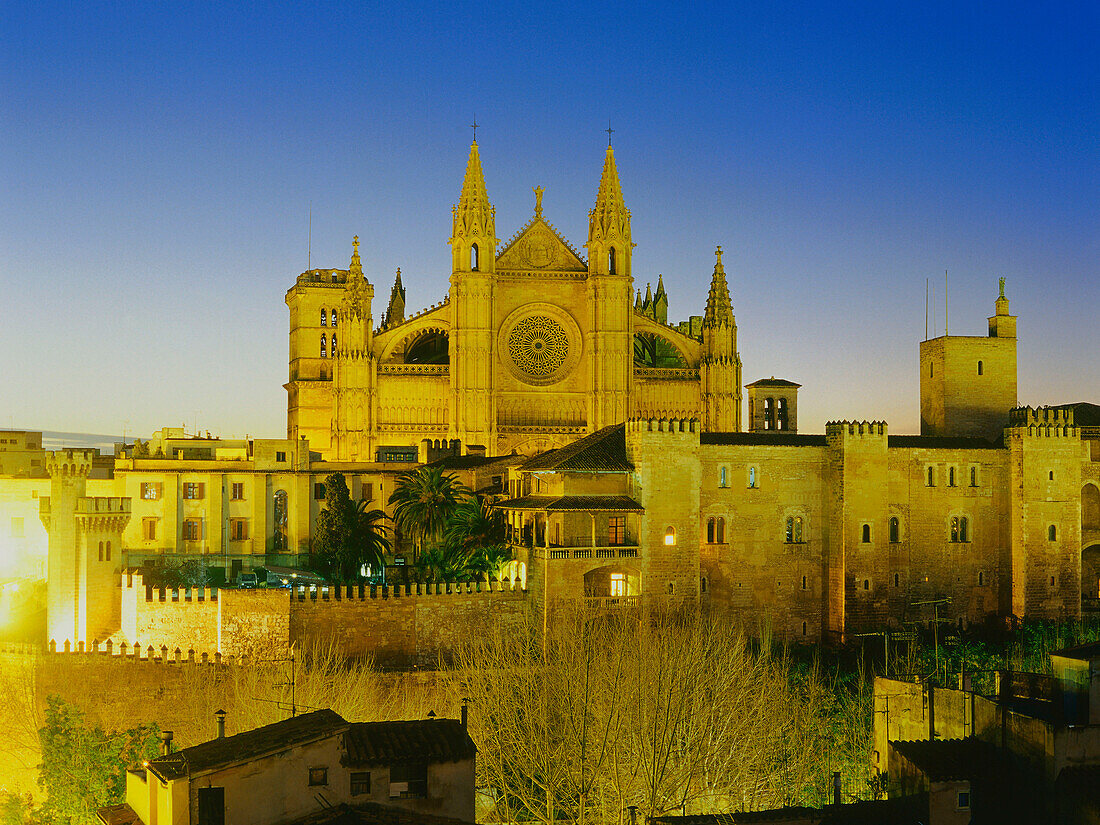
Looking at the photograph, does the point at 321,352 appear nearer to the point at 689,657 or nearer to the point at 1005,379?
the point at 1005,379

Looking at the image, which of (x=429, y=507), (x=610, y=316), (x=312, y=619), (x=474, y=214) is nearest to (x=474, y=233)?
(x=474, y=214)

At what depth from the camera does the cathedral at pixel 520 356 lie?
61.3m

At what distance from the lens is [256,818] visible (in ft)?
66.6

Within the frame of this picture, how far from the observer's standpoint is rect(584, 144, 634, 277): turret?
6369 cm

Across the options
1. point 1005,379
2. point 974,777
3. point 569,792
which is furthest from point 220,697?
point 1005,379

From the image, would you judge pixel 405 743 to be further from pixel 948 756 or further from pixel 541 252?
pixel 541 252

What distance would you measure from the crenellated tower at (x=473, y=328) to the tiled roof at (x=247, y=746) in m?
38.1

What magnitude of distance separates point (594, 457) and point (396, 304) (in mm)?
53548

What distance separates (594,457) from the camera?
133 ft

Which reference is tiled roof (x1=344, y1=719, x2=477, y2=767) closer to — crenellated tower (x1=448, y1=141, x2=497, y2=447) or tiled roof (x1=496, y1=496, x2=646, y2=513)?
tiled roof (x1=496, y1=496, x2=646, y2=513)

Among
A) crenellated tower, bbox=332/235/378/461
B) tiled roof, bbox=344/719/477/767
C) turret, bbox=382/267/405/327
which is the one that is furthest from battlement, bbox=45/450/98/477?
turret, bbox=382/267/405/327

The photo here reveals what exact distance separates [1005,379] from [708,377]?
17.9 meters

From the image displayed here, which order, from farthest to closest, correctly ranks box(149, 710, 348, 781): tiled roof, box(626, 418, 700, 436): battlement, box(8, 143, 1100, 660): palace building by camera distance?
1. box(626, 418, 700, 436): battlement
2. box(8, 143, 1100, 660): palace building
3. box(149, 710, 348, 781): tiled roof

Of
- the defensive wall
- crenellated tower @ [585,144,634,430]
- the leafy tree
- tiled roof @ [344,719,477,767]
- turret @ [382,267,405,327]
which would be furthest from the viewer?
turret @ [382,267,405,327]
